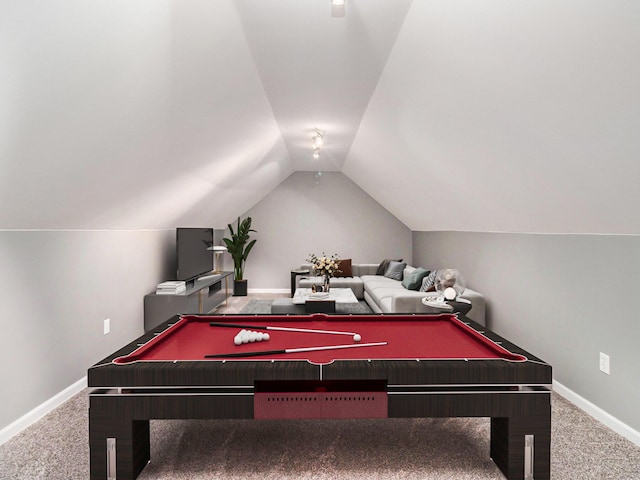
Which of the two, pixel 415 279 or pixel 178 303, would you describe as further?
pixel 415 279

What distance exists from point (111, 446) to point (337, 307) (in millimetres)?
3918

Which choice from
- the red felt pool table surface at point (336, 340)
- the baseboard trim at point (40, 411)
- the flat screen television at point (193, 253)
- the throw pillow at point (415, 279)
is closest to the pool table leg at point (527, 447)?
the red felt pool table surface at point (336, 340)

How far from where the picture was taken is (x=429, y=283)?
16.8 ft

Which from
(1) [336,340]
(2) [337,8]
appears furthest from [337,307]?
(2) [337,8]

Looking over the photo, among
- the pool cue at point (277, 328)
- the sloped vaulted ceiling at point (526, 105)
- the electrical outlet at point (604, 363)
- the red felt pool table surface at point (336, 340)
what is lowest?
the electrical outlet at point (604, 363)

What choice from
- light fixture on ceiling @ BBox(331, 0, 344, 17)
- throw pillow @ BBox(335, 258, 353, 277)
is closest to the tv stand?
throw pillow @ BBox(335, 258, 353, 277)

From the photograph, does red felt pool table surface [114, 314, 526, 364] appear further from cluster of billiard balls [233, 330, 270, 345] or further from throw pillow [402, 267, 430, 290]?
throw pillow [402, 267, 430, 290]

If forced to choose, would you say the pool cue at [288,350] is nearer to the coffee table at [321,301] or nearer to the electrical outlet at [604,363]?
the electrical outlet at [604,363]

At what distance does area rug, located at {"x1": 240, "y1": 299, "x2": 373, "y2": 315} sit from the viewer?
18.4ft

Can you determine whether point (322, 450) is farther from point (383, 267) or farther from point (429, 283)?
point (383, 267)

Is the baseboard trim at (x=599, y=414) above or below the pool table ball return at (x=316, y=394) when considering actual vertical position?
below

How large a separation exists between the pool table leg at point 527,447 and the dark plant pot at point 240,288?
6176mm

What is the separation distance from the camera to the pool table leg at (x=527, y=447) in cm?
189

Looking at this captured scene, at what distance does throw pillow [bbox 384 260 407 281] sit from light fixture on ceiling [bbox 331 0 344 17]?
16.4ft
